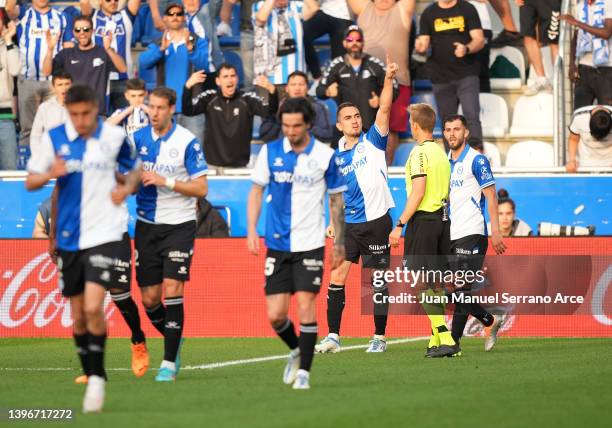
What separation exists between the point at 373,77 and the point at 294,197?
789cm

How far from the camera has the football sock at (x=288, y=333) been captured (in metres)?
9.91

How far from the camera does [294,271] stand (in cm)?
970

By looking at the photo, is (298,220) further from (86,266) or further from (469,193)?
(469,193)

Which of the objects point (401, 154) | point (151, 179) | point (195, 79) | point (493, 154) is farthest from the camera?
point (493, 154)

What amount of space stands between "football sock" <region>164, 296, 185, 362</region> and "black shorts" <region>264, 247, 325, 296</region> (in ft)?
3.44

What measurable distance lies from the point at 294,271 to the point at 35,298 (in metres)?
7.12

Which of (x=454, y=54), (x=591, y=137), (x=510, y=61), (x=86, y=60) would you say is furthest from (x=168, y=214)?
(x=510, y=61)

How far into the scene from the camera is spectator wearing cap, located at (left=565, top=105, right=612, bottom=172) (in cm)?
1722

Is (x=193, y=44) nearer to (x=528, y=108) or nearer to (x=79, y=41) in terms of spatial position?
(x=79, y=41)

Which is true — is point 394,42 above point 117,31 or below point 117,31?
below

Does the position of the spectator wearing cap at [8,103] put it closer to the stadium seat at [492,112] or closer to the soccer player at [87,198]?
the stadium seat at [492,112]

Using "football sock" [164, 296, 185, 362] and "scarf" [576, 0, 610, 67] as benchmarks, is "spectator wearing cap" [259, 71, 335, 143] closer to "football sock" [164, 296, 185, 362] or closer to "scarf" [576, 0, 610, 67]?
"scarf" [576, 0, 610, 67]

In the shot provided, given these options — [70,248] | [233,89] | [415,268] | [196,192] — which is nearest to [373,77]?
[233,89]

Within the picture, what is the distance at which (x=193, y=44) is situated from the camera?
18.2 m
